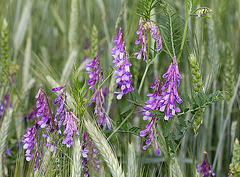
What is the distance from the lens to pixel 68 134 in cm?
86

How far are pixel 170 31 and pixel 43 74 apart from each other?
400mm

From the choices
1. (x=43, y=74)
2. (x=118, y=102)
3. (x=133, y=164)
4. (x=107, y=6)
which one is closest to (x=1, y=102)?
(x=43, y=74)

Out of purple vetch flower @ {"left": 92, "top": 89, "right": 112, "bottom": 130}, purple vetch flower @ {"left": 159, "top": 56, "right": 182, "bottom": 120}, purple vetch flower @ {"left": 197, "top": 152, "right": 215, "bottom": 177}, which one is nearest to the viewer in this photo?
purple vetch flower @ {"left": 159, "top": 56, "right": 182, "bottom": 120}

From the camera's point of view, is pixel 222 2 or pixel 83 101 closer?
pixel 83 101

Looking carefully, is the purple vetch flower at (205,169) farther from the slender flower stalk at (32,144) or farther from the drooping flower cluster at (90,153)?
the slender flower stalk at (32,144)

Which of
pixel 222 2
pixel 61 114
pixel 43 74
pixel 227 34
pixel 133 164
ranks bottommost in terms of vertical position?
pixel 133 164

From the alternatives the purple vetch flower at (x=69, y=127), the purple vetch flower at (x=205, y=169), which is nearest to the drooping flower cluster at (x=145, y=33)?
the purple vetch flower at (x=69, y=127)

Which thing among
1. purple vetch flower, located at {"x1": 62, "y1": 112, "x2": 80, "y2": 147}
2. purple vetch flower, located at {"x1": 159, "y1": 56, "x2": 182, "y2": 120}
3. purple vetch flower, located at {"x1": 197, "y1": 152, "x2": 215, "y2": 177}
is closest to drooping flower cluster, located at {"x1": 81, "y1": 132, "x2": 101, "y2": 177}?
purple vetch flower, located at {"x1": 62, "y1": 112, "x2": 80, "y2": 147}

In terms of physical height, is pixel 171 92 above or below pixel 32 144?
above

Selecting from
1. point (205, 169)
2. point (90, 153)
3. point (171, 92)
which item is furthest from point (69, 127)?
point (205, 169)

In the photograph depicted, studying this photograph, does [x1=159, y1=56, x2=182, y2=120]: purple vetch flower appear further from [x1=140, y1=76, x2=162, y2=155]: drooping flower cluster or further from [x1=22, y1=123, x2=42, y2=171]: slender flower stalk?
[x1=22, y1=123, x2=42, y2=171]: slender flower stalk

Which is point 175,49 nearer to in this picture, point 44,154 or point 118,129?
point 118,129

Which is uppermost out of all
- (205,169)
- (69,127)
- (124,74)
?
(124,74)

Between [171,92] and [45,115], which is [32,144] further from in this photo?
[171,92]
